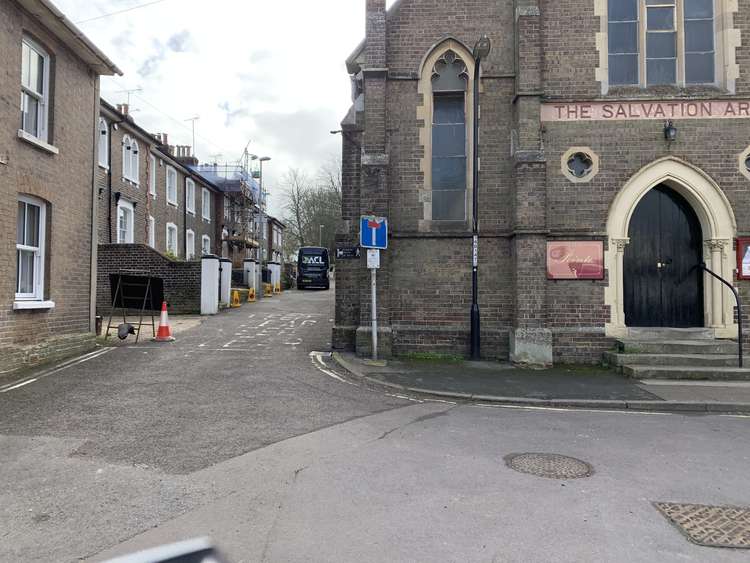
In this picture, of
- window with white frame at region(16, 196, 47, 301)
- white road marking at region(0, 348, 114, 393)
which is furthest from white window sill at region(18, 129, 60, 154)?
white road marking at region(0, 348, 114, 393)

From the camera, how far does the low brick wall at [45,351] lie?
8.62m

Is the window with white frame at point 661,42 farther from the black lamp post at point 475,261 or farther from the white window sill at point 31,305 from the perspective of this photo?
the white window sill at point 31,305

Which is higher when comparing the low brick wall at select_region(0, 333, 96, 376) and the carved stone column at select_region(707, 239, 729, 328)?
the carved stone column at select_region(707, 239, 729, 328)

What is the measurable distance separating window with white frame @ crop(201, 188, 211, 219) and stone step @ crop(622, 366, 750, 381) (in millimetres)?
28678

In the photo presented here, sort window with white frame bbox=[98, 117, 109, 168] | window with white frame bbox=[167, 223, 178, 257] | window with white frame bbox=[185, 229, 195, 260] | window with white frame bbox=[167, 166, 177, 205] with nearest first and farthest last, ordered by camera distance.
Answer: window with white frame bbox=[98, 117, 109, 168]
window with white frame bbox=[167, 223, 178, 257]
window with white frame bbox=[167, 166, 177, 205]
window with white frame bbox=[185, 229, 195, 260]

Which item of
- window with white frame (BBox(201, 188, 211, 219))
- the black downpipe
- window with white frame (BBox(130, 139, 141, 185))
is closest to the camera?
the black downpipe

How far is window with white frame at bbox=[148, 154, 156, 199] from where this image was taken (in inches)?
949

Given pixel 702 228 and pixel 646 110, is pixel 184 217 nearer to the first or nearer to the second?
pixel 646 110

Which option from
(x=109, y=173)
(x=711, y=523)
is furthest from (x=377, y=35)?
(x=109, y=173)

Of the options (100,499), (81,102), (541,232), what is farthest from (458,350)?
(81,102)

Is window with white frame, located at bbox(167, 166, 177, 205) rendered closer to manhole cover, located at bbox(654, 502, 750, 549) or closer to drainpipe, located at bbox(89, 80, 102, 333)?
drainpipe, located at bbox(89, 80, 102, 333)

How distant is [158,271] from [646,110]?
1646 centimetres

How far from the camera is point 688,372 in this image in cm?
948

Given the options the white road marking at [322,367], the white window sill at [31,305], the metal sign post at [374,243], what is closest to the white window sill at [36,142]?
the white window sill at [31,305]
